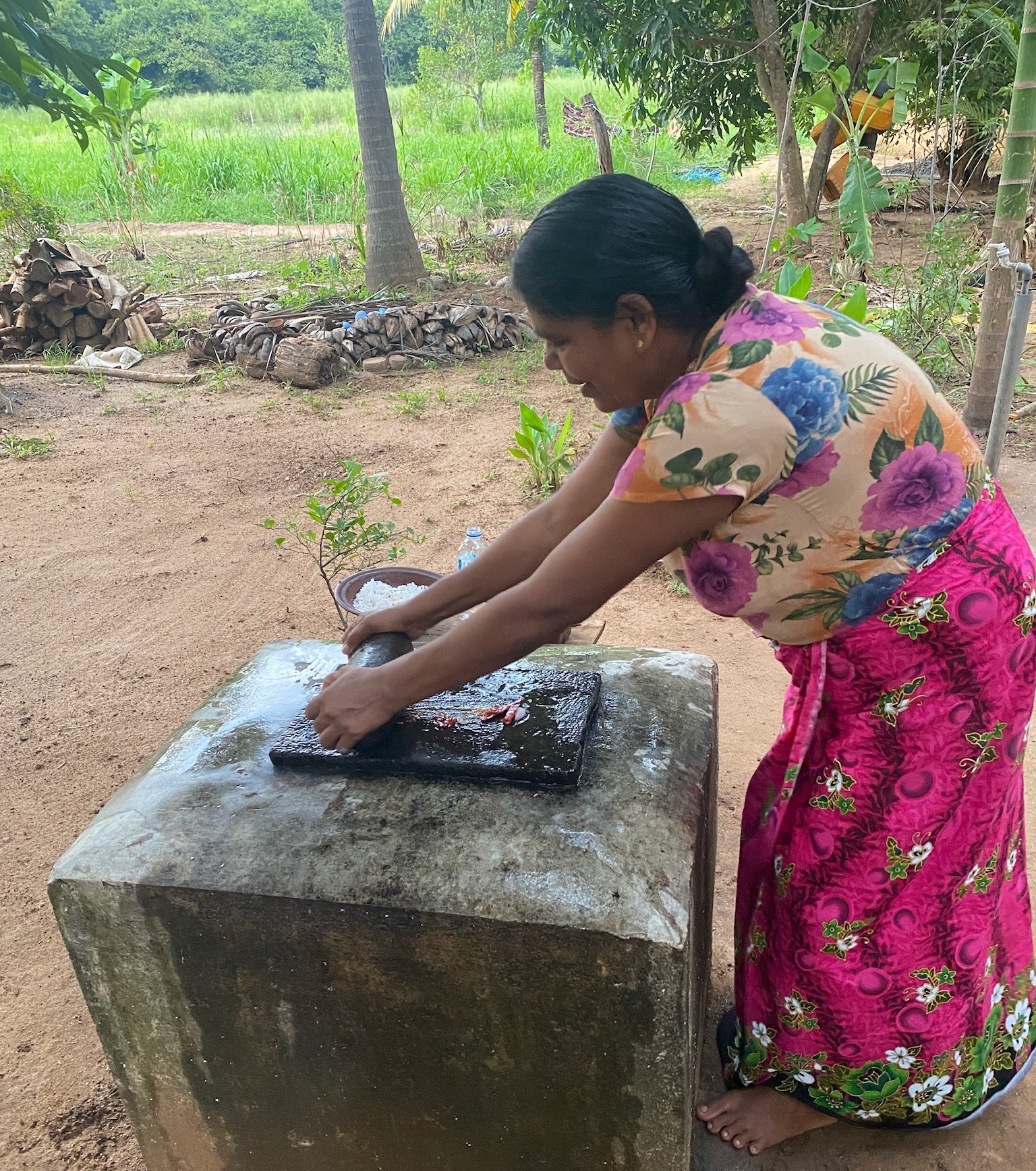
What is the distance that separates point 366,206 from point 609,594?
7926 mm

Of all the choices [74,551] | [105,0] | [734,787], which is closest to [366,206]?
[74,551]

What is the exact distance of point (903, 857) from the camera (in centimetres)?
144

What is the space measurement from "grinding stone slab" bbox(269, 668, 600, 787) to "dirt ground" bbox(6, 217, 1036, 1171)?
87 centimetres

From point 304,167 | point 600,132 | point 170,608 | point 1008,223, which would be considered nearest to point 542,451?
point 170,608

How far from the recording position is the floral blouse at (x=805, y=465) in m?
1.16

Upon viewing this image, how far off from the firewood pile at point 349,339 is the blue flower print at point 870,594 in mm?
6229

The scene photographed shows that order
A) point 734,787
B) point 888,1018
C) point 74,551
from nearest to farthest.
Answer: point 888,1018
point 734,787
point 74,551

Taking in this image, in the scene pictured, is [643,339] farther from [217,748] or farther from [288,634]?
[288,634]

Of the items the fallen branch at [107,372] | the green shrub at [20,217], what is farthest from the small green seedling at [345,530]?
the green shrub at [20,217]

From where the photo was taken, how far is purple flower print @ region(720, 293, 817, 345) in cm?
121

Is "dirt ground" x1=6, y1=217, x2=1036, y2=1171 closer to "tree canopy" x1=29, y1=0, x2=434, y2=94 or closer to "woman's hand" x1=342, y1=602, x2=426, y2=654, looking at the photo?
"woman's hand" x1=342, y1=602, x2=426, y2=654

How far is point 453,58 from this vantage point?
65.1ft

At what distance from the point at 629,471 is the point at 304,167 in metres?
12.8

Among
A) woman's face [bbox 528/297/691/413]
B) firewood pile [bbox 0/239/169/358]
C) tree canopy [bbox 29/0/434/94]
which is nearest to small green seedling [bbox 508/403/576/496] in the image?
woman's face [bbox 528/297/691/413]
